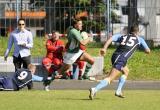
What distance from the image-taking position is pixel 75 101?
13859 mm

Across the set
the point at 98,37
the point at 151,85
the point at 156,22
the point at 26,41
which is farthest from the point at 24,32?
the point at 156,22

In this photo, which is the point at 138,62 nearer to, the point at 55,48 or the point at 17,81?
the point at 55,48

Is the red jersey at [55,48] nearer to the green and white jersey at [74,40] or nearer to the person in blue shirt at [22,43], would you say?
the person in blue shirt at [22,43]

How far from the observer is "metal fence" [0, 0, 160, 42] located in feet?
100

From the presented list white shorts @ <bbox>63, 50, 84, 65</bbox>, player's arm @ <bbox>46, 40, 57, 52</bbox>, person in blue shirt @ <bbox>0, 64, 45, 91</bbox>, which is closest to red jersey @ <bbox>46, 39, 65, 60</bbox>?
player's arm @ <bbox>46, 40, 57, 52</bbox>

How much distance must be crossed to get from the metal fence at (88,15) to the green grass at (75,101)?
48.4 feet

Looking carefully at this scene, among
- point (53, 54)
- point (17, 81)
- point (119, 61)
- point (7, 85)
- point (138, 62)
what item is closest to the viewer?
point (119, 61)

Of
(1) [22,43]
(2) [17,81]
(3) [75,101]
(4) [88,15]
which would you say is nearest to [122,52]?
(3) [75,101]

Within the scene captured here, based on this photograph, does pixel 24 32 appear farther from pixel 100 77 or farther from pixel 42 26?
pixel 42 26

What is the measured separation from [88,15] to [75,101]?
18.1 m

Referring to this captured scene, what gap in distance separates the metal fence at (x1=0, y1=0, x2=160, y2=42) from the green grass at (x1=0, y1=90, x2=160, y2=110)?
14746mm

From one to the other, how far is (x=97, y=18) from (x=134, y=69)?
773 cm

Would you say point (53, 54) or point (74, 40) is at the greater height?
point (74, 40)

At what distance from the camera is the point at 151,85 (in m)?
21.1
